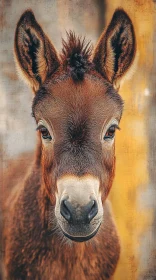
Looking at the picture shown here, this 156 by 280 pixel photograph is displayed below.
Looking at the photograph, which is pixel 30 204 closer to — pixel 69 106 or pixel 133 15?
pixel 69 106

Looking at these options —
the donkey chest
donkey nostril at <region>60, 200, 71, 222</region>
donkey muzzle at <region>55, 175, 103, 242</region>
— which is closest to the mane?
donkey muzzle at <region>55, 175, 103, 242</region>

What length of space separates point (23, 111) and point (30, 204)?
3.08 ft

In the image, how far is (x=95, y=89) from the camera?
14.2 feet

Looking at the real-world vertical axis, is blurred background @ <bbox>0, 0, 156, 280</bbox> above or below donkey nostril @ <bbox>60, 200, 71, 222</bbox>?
above

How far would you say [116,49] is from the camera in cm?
465

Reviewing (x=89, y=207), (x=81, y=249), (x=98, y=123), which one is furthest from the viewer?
(x=81, y=249)

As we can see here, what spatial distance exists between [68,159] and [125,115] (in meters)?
1.06

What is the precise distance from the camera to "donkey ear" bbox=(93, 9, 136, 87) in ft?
15.0

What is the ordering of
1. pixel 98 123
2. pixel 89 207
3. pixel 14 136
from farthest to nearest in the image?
pixel 14 136 < pixel 98 123 < pixel 89 207

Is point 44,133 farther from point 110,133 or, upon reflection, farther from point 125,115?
point 125,115

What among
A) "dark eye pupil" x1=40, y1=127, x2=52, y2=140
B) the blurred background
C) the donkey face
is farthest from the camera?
the blurred background

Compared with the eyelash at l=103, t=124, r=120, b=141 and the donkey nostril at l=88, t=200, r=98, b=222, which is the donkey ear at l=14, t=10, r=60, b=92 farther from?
the donkey nostril at l=88, t=200, r=98, b=222

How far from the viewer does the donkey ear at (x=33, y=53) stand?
4531 mm

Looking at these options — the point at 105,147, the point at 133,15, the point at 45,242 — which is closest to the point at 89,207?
the point at 105,147
